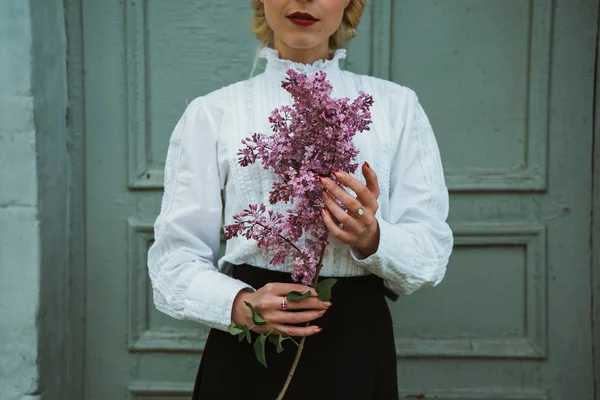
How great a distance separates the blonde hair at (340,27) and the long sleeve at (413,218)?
194 mm

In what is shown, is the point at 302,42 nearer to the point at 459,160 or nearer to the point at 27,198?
the point at 459,160

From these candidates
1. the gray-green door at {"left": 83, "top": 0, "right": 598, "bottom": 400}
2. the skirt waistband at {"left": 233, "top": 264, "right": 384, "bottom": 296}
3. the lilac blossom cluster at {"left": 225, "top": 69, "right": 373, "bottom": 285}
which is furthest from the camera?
the gray-green door at {"left": 83, "top": 0, "right": 598, "bottom": 400}

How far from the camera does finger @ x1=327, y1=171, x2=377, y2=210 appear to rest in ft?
3.37

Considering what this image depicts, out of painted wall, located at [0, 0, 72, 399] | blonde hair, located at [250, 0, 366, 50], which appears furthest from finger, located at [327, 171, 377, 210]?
painted wall, located at [0, 0, 72, 399]

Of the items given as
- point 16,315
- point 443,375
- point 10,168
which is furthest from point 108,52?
point 443,375

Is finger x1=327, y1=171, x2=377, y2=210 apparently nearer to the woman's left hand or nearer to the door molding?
the woman's left hand

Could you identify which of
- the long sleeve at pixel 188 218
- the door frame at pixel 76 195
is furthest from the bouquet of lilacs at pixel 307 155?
the door frame at pixel 76 195

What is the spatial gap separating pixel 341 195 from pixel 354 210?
5 centimetres

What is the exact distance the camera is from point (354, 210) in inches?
42.4

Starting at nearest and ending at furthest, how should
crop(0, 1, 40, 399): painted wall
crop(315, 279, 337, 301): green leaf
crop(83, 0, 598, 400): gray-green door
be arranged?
crop(315, 279, 337, 301): green leaf
crop(0, 1, 40, 399): painted wall
crop(83, 0, 598, 400): gray-green door

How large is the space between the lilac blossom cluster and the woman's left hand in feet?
0.05

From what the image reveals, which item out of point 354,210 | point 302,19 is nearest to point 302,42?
point 302,19

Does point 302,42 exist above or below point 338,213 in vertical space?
above

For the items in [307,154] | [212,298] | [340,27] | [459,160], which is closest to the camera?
[307,154]
